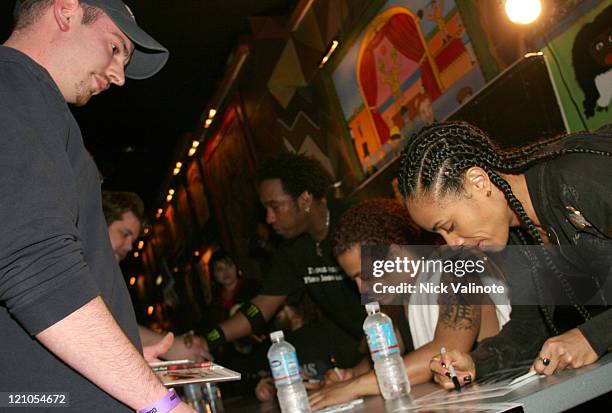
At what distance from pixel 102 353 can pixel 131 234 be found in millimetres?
2580

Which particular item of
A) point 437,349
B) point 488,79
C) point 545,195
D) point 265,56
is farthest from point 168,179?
point 545,195

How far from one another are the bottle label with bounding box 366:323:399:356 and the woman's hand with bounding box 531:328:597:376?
57cm

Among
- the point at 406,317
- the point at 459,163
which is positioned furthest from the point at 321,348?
the point at 459,163

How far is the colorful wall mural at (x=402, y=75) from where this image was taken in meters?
3.48

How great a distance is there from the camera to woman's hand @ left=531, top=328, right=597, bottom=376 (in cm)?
155

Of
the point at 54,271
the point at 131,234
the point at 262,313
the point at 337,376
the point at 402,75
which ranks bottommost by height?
the point at 337,376

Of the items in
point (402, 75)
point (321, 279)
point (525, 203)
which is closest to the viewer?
point (525, 203)

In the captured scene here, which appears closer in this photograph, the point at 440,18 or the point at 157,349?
the point at 157,349

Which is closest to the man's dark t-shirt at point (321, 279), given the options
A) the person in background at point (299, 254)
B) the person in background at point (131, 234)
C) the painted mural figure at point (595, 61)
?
the person in background at point (299, 254)

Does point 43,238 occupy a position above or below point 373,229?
below

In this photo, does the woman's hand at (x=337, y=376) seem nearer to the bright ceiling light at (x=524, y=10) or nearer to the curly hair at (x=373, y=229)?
the curly hair at (x=373, y=229)

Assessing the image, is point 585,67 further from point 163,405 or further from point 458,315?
point 163,405

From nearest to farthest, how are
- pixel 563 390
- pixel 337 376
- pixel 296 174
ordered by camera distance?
pixel 563 390, pixel 337 376, pixel 296 174

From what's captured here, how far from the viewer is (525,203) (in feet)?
5.92
